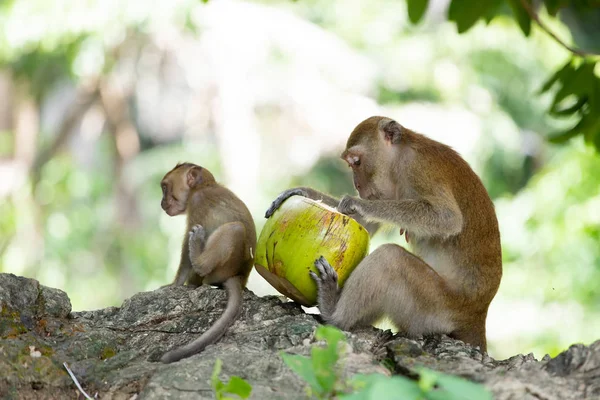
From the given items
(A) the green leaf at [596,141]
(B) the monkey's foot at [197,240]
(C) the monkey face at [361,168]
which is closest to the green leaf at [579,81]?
(A) the green leaf at [596,141]

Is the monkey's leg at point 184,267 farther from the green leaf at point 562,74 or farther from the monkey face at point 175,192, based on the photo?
the green leaf at point 562,74

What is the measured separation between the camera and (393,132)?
177 inches

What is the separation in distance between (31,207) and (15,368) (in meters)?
11.7

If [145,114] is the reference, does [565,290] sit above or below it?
below

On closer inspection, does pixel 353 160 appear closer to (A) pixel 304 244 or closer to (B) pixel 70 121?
(A) pixel 304 244

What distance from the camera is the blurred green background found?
1291cm

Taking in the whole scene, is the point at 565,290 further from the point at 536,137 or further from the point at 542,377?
the point at 536,137

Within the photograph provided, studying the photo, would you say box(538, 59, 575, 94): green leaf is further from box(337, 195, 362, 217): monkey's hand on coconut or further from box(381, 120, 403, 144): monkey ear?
box(337, 195, 362, 217): monkey's hand on coconut

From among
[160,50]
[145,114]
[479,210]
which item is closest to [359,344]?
[479,210]

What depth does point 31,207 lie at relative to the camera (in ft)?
46.5

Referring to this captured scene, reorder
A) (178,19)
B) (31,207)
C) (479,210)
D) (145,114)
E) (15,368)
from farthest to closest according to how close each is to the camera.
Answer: (145,114), (31,207), (178,19), (479,210), (15,368)

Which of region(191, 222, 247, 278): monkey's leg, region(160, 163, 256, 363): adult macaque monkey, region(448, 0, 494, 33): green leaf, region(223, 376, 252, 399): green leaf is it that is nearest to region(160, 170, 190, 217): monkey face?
region(160, 163, 256, 363): adult macaque monkey

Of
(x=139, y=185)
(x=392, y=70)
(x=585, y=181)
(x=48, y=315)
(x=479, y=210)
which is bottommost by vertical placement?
(x=48, y=315)

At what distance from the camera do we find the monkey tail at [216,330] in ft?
10.9
